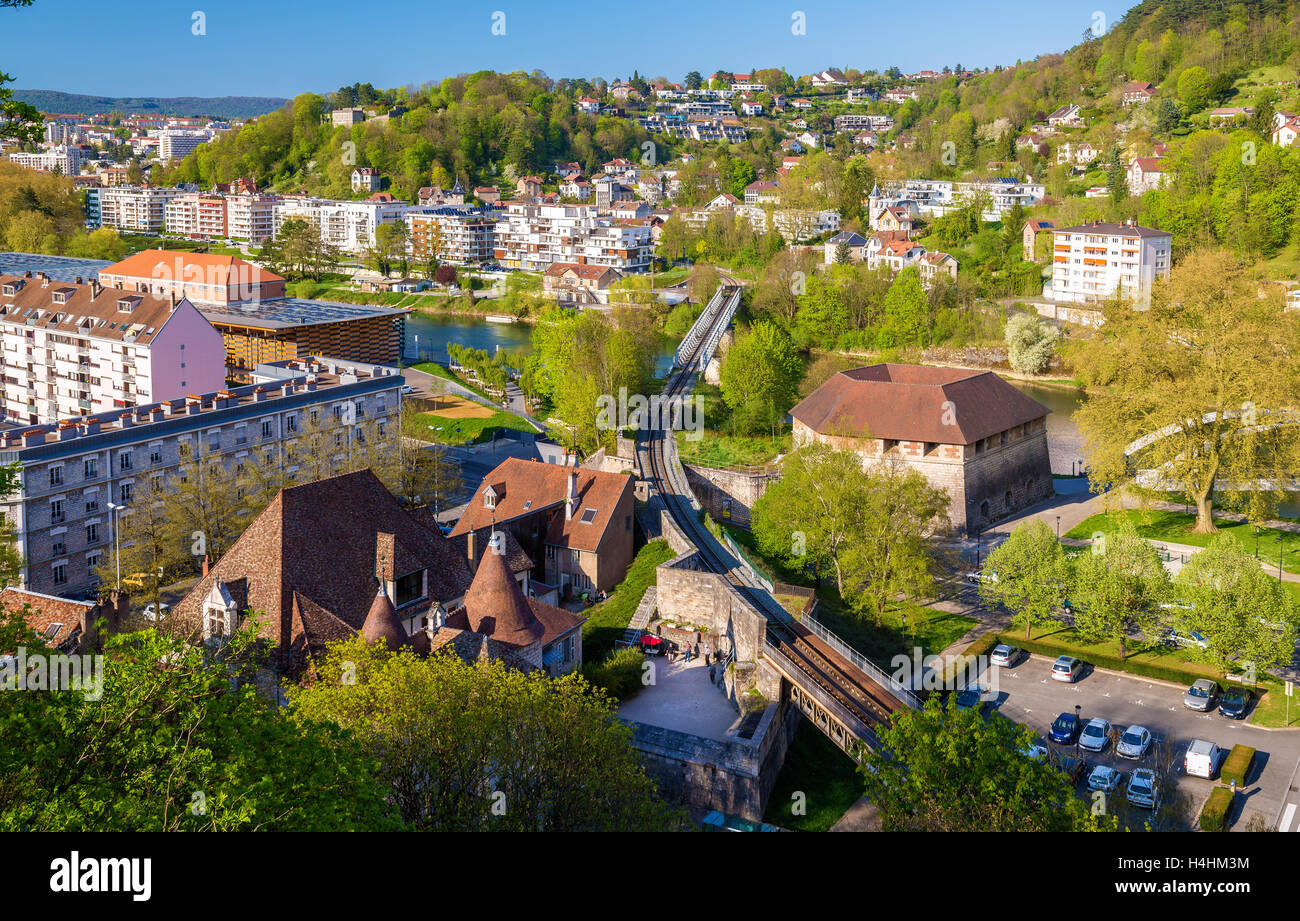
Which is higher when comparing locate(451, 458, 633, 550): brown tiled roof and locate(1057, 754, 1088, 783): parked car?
locate(451, 458, 633, 550): brown tiled roof

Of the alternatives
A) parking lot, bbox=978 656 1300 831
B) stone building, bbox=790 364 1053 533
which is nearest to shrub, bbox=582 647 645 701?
parking lot, bbox=978 656 1300 831

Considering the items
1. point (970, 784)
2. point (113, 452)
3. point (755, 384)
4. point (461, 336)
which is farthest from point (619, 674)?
point (461, 336)

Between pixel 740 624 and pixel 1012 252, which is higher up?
pixel 1012 252

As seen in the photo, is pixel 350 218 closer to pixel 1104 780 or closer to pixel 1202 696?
pixel 1202 696

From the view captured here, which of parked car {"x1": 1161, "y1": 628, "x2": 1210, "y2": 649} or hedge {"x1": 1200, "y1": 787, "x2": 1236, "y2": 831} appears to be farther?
parked car {"x1": 1161, "y1": 628, "x2": 1210, "y2": 649}

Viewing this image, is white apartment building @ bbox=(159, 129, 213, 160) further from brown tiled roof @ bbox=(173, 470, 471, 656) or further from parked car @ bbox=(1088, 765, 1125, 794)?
parked car @ bbox=(1088, 765, 1125, 794)
